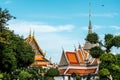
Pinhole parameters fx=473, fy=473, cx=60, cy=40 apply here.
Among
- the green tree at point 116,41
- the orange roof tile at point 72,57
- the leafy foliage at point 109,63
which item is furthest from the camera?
the orange roof tile at point 72,57

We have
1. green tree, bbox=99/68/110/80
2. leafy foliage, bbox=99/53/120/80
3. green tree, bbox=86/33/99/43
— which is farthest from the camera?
green tree, bbox=86/33/99/43

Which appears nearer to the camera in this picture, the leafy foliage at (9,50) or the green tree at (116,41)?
the green tree at (116,41)

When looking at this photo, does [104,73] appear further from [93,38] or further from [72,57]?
[72,57]

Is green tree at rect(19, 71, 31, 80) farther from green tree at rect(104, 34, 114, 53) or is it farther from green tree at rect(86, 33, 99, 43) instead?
green tree at rect(104, 34, 114, 53)

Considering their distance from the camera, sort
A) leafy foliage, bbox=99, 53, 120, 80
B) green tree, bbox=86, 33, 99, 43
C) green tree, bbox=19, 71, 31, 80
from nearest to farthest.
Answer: leafy foliage, bbox=99, 53, 120, 80 → green tree, bbox=86, 33, 99, 43 → green tree, bbox=19, 71, 31, 80

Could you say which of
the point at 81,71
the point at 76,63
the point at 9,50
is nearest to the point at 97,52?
the point at 9,50

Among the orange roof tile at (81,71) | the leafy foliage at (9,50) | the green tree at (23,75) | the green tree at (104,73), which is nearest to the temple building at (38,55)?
the orange roof tile at (81,71)

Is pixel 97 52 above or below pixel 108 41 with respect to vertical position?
below

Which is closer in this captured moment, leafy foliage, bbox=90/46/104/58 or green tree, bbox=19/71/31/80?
leafy foliage, bbox=90/46/104/58

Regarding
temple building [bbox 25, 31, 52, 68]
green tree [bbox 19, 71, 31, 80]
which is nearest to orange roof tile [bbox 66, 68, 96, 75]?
temple building [bbox 25, 31, 52, 68]

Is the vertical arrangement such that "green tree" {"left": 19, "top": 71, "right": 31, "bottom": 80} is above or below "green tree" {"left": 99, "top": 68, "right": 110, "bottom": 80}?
below

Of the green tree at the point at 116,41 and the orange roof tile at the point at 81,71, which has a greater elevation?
the green tree at the point at 116,41

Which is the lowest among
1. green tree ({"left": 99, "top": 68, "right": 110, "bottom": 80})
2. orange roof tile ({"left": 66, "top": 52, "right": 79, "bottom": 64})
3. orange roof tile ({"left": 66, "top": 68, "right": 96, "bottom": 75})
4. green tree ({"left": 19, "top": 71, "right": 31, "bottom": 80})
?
orange roof tile ({"left": 66, "top": 68, "right": 96, "bottom": 75})

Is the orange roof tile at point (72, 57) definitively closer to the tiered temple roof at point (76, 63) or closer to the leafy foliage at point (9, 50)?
the tiered temple roof at point (76, 63)
